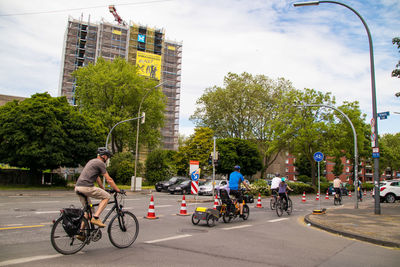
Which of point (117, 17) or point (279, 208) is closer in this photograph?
point (279, 208)

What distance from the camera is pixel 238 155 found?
53.8 meters

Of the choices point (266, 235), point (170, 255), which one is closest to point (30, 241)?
point (170, 255)

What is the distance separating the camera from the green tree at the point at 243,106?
5069 centimetres

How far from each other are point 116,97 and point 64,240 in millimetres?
41907

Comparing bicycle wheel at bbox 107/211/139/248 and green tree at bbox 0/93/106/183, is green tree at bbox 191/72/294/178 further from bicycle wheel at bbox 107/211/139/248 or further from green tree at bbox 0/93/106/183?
bicycle wheel at bbox 107/211/139/248

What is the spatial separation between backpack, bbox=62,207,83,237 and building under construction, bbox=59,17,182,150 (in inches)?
3078

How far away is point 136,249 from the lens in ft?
19.7

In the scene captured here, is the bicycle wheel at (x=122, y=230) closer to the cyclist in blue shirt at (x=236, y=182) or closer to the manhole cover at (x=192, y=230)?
the manhole cover at (x=192, y=230)

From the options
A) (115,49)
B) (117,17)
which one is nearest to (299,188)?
(115,49)

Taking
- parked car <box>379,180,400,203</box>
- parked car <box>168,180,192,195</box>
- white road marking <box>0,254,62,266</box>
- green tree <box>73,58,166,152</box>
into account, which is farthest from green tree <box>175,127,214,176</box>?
white road marking <box>0,254,62,266</box>

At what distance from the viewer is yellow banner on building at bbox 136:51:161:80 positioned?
87875mm

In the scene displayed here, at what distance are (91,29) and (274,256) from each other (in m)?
94.4

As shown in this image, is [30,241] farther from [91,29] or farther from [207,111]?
[91,29]

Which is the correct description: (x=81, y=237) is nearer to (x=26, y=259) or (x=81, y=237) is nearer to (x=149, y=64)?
(x=26, y=259)
